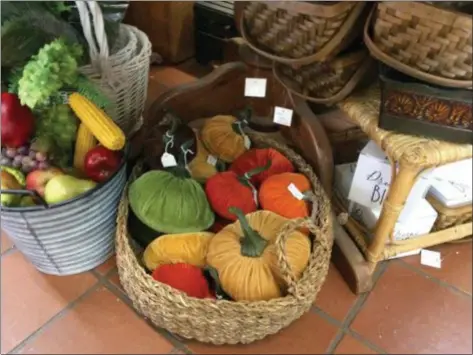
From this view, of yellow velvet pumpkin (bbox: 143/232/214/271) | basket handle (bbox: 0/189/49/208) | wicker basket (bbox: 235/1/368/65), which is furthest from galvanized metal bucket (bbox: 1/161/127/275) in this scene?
wicker basket (bbox: 235/1/368/65)

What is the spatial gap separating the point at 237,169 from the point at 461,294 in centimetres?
48

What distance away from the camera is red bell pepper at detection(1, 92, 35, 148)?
73 cm

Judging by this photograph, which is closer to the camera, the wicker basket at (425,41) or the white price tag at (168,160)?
the wicker basket at (425,41)

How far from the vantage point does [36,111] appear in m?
0.79

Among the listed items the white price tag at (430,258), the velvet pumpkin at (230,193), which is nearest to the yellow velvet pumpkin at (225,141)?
the velvet pumpkin at (230,193)

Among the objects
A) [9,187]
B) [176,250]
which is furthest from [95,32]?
[176,250]

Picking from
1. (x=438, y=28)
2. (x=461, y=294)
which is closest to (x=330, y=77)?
(x=438, y=28)

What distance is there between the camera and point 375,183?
0.83 meters

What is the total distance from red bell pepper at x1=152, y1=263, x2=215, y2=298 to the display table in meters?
0.29

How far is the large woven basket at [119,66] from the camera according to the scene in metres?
0.80

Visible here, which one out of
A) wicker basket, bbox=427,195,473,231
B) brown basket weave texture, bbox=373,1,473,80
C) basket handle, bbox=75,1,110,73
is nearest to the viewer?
brown basket weave texture, bbox=373,1,473,80

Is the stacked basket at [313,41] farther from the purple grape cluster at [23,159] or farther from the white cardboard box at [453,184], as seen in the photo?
the purple grape cluster at [23,159]

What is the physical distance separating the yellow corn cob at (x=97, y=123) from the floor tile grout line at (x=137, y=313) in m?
0.27

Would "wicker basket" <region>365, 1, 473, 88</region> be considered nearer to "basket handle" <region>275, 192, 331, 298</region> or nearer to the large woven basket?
"basket handle" <region>275, 192, 331, 298</region>
